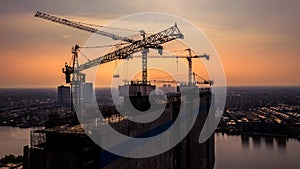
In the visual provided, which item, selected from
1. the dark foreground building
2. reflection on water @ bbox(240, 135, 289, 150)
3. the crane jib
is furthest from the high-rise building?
reflection on water @ bbox(240, 135, 289, 150)

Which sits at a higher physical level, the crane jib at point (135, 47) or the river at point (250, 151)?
the crane jib at point (135, 47)

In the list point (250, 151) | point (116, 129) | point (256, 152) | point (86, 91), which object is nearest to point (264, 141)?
point (250, 151)

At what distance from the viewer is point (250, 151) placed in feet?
96.6

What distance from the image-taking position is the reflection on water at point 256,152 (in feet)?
78.9

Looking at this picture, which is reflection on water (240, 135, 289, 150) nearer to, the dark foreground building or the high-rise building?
the high-rise building

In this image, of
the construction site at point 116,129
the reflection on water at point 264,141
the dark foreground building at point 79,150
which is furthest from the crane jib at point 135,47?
the reflection on water at point 264,141

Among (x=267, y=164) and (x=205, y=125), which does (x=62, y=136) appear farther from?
(x=267, y=164)

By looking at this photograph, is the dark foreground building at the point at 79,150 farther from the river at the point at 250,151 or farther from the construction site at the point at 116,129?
the river at the point at 250,151

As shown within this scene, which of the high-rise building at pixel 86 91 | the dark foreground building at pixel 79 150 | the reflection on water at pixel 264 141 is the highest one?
the high-rise building at pixel 86 91

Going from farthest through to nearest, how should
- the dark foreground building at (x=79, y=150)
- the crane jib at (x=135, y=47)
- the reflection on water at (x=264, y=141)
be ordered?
the reflection on water at (x=264, y=141) < the crane jib at (x=135, y=47) < the dark foreground building at (x=79, y=150)

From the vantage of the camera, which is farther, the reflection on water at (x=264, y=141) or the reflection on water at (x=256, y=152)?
the reflection on water at (x=264, y=141)

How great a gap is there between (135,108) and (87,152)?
5105 millimetres

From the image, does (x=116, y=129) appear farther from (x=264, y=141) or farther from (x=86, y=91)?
(x=264, y=141)

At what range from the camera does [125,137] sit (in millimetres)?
8023
